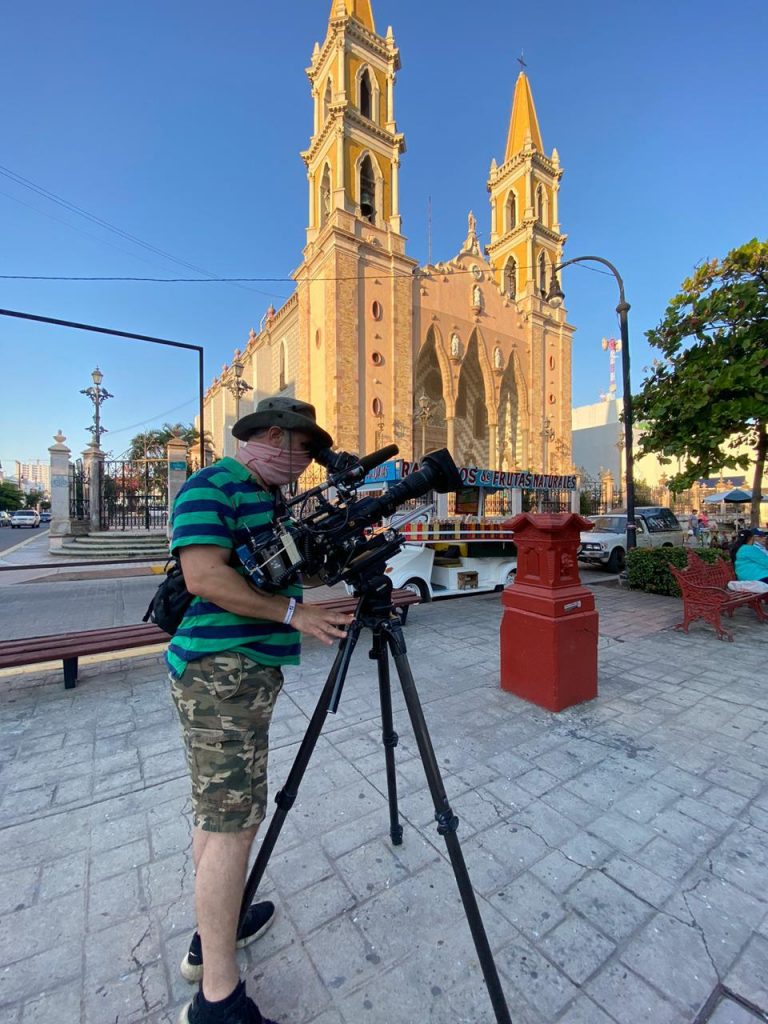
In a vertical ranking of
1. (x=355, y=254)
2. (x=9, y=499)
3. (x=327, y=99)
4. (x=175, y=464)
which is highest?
(x=327, y=99)

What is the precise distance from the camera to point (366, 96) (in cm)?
2234

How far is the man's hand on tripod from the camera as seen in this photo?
4.75ft

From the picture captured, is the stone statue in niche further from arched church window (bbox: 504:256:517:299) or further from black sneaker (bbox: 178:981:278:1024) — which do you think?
black sneaker (bbox: 178:981:278:1024)

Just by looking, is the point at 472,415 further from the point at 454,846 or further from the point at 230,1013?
the point at 230,1013

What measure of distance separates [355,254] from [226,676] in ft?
71.1

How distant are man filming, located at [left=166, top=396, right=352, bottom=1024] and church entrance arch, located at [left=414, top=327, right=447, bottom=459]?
73.6 ft

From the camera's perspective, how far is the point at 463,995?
4.84 feet

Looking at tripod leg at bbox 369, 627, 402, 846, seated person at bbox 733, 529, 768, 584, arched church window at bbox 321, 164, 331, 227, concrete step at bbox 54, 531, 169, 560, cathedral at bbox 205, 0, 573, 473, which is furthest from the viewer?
arched church window at bbox 321, 164, 331, 227

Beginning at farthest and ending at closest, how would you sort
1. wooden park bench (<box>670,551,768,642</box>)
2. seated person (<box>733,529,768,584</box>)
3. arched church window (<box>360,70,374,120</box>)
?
arched church window (<box>360,70,374,120</box>)
seated person (<box>733,529,768,584</box>)
wooden park bench (<box>670,551,768,642</box>)

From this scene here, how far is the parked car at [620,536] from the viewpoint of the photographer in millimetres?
11977

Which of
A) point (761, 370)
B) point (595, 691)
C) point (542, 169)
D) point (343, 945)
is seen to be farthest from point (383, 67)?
point (343, 945)

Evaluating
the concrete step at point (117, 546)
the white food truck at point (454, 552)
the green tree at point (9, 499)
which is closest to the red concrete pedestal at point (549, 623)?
the white food truck at point (454, 552)

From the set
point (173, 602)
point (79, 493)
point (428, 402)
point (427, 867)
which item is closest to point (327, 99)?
point (428, 402)

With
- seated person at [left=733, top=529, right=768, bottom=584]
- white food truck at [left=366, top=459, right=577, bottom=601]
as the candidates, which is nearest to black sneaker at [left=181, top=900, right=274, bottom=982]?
white food truck at [left=366, top=459, right=577, bottom=601]
